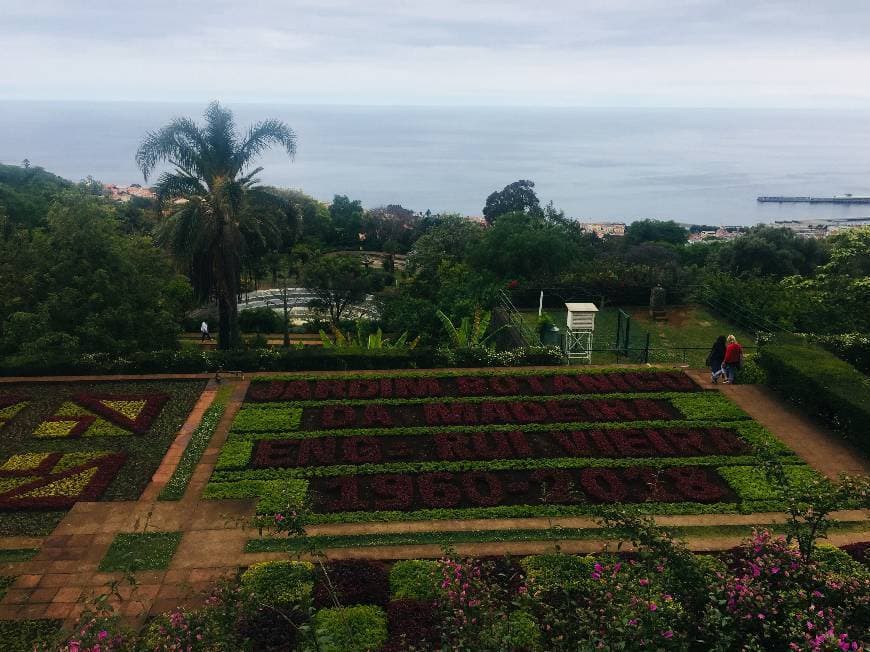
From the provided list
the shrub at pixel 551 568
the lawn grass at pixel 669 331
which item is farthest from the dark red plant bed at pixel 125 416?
the lawn grass at pixel 669 331

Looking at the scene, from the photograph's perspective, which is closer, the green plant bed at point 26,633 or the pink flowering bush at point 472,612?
the pink flowering bush at point 472,612

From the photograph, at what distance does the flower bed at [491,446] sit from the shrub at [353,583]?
1606 mm

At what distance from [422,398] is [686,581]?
1022 cm

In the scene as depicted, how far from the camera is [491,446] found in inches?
595

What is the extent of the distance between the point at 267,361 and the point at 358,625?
11.3m

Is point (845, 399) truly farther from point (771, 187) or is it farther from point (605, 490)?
point (771, 187)

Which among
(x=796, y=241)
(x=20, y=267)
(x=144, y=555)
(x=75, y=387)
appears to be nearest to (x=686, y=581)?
(x=144, y=555)

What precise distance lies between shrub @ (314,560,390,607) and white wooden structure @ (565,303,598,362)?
45.3 feet

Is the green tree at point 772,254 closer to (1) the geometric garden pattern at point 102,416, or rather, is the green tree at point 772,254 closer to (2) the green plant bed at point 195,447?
(2) the green plant bed at point 195,447

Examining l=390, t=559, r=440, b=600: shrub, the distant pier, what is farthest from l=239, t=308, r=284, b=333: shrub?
the distant pier

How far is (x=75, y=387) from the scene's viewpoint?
1798 centimetres

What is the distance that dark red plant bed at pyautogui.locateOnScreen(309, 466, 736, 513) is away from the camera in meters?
12.9

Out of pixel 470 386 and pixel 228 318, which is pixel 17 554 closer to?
pixel 470 386

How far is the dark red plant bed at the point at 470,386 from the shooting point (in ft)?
A: 58.3
